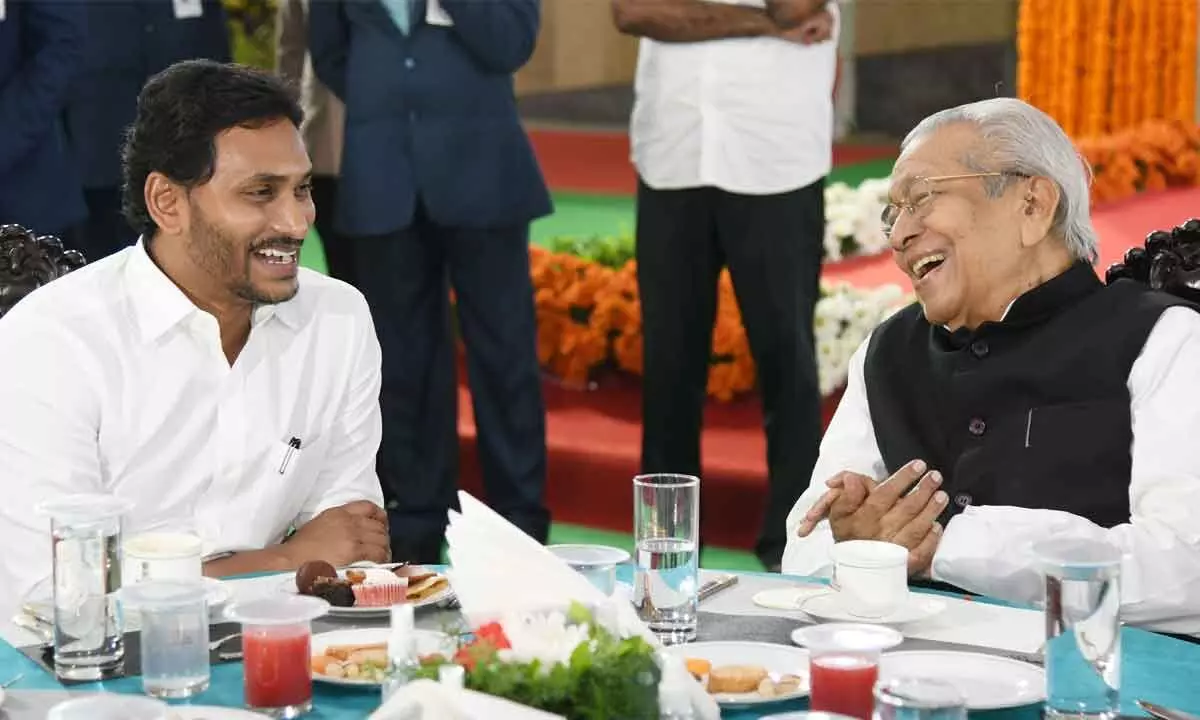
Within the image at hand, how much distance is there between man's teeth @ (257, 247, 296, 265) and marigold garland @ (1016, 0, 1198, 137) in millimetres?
6300

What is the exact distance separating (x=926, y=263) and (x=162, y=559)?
1.42m

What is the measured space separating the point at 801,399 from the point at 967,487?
1922mm

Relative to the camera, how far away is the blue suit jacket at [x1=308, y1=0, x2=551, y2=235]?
513 centimetres

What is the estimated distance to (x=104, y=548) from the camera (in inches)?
87.1

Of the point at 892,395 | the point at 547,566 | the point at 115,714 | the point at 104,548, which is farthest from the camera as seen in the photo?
the point at 892,395

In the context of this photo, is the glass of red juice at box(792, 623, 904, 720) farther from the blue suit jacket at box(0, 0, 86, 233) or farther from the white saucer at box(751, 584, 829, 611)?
the blue suit jacket at box(0, 0, 86, 233)

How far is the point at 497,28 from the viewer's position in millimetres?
5000

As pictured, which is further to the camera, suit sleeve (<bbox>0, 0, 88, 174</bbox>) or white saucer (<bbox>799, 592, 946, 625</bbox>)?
suit sleeve (<bbox>0, 0, 88, 174</bbox>)

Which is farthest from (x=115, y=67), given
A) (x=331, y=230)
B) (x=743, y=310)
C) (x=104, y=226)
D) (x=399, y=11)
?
(x=743, y=310)

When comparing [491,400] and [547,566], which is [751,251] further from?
[547,566]

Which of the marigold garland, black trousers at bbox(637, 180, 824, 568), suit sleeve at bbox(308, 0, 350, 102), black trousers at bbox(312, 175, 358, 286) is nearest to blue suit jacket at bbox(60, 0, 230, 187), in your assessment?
suit sleeve at bbox(308, 0, 350, 102)

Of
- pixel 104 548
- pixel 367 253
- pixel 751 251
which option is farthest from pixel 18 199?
pixel 104 548

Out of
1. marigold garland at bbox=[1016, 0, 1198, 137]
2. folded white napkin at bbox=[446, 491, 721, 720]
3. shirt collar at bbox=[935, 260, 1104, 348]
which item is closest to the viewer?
folded white napkin at bbox=[446, 491, 721, 720]

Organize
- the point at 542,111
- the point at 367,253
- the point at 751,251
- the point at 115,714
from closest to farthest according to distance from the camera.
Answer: the point at 115,714 < the point at 751,251 < the point at 367,253 < the point at 542,111
